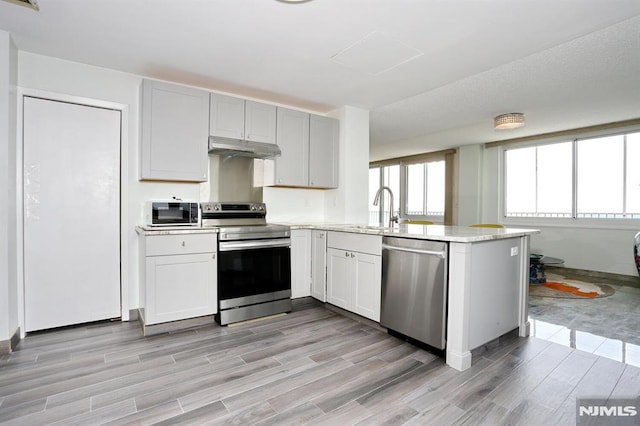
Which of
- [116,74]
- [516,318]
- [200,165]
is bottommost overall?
[516,318]

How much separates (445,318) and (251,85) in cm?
296

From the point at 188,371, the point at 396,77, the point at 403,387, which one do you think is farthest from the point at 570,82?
the point at 188,371

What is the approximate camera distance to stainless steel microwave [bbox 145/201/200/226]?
118 inches

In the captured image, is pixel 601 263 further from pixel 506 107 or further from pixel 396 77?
pixel 396 77

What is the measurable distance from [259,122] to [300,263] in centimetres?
166

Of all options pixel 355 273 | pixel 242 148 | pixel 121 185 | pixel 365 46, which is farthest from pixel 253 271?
pixel 365 46

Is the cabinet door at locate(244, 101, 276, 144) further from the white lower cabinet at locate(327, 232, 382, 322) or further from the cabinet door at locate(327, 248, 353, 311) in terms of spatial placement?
the cabinet door at locate(327, 248, 353, 311)

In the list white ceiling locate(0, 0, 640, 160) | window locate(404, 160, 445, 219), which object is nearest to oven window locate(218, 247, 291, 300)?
white ceiling locate(0, 0, 640, 160)

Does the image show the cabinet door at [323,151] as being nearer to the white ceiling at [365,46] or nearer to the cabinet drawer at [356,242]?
the white ceiling at [365,46]

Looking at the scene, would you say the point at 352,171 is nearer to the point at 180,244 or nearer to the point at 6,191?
the point at 180,244

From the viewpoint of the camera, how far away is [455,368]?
2225 mm

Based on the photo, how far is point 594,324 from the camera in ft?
10.2

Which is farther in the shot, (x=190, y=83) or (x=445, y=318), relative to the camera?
(x=190, y=83)

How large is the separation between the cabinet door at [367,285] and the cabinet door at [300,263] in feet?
2.57
